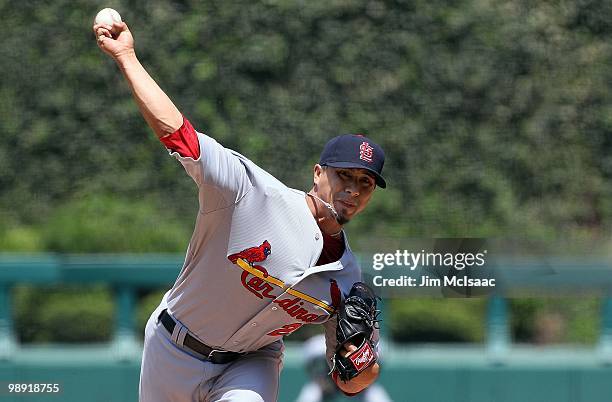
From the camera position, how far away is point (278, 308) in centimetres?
314

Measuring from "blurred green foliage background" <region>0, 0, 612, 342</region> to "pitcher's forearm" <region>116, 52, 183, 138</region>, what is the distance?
279 cm

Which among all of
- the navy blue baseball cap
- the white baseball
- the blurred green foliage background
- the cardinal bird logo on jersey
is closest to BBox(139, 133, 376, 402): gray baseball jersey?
the cardinal bird logo on jersey

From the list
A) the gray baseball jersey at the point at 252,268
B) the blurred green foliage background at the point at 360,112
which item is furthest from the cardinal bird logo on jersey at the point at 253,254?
the blurred green foliage background at the point at 360,112

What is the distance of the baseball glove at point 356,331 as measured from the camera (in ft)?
10.4

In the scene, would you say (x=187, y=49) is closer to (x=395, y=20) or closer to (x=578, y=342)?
(x=395, y=20)

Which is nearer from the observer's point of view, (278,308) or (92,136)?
(278,308)

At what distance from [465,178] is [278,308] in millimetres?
2585

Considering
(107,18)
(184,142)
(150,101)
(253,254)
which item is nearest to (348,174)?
(253,254)

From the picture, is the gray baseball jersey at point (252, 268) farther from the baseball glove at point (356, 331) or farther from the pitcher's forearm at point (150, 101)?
the pitcher's forearm at point (150, 101)

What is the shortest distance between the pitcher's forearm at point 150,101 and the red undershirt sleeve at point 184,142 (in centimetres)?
1

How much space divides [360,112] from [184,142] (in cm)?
288

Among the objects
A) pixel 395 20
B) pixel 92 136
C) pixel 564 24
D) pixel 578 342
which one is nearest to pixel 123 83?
pixel 92 136

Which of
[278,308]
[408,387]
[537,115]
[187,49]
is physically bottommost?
[408,387]

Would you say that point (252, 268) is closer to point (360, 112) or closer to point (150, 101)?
point (150, 101)
